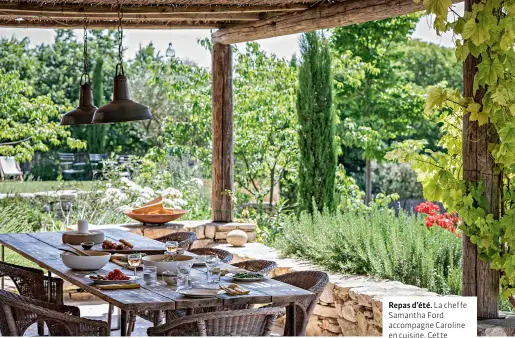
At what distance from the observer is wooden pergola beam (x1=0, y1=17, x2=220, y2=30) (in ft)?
24.2

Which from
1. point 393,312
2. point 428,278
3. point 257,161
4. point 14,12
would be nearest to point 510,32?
point 393,312

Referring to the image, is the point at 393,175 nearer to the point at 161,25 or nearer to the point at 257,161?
the point at 257,161

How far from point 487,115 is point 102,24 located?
4.44 m

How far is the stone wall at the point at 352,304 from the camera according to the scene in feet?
17.6

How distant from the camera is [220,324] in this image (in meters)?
3.65

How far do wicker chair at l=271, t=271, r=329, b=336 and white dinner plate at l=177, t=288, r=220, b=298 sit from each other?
0.30m

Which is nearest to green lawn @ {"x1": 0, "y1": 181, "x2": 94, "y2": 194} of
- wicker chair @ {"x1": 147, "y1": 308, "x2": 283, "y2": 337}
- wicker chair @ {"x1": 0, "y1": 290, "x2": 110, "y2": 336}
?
wicker chair @ {"x1": 0, "y1": 290, "x2": 110, "y2": 336}

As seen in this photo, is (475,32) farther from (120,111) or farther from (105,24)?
(105,24)

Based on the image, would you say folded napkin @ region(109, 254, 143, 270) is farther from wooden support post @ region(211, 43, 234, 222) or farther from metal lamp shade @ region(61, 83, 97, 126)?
wooden support post @ region(211, 43, 234, 222)

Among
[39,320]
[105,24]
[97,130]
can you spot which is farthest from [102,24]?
[97,130]

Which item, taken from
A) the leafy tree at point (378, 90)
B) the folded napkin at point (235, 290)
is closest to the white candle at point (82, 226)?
the folded napkin at point (235, 290)

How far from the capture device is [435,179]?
4.53 meters

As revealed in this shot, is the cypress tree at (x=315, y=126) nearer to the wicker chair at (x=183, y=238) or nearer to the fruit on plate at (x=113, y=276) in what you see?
the wicker chair at (x=183, y=238)

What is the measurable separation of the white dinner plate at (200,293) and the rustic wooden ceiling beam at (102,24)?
4.15 meters
